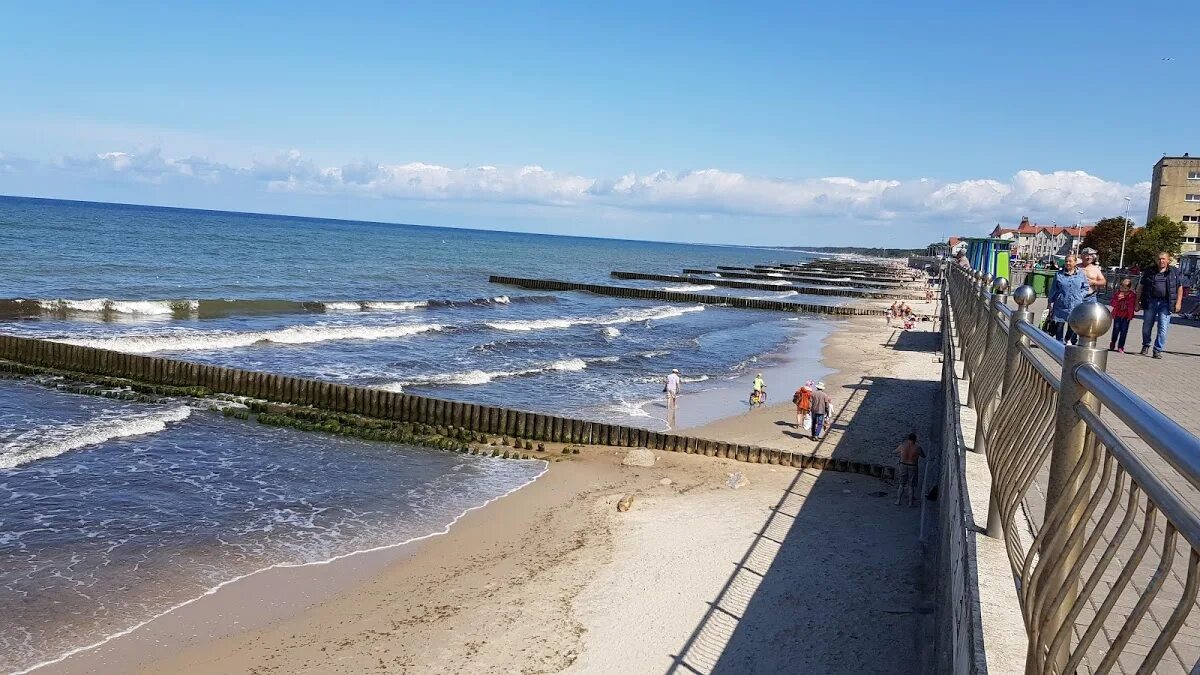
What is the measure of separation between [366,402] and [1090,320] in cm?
2052

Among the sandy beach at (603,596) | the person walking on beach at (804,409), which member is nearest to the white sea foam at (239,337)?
the sandy beach at (603,596)

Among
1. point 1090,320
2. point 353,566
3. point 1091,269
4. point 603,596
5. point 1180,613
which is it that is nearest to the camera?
point 1180,613

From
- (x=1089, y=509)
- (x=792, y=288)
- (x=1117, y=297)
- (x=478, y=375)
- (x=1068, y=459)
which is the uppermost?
(x=1117, y=297)

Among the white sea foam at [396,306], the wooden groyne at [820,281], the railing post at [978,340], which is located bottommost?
the white sea foam at [396,306]

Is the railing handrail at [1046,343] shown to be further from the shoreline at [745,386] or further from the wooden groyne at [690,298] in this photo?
the wooden groyne at [690,298]

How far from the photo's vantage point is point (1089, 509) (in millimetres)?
2717

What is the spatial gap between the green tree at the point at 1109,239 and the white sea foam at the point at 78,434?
280 ft

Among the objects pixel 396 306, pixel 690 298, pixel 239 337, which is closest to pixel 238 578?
pixel 239 337

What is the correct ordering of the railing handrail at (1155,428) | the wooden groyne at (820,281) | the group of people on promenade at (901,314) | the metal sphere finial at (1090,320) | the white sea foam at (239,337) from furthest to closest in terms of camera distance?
the wooden groyne at (820,281) → the group of people on promenade at (901,314) → the white sea foam at (239,337) → the metal sphere finial at (1090,320) → the railing handrail at (1155,428)

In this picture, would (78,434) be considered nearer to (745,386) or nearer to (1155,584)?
(745,386)

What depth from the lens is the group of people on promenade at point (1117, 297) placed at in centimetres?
1298

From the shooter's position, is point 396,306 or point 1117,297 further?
point 396,306

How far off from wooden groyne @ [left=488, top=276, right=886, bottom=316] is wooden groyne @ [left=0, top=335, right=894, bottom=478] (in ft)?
142

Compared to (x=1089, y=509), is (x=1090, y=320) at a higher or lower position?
higher
